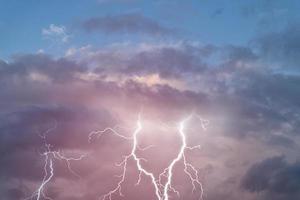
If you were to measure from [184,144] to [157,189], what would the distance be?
11053 millimetres

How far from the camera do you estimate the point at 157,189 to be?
125ft

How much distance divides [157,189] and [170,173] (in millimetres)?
4408

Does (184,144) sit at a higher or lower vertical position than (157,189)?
higher

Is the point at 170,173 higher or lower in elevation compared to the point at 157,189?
higher

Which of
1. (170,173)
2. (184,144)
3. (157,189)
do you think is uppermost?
(184,144)

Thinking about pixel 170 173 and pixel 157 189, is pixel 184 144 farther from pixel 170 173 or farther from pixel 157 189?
pixel 157 189

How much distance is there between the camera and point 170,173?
4016 centimetres

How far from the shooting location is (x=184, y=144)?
130ft

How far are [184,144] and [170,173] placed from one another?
729cm

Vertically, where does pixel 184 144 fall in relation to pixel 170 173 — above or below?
above

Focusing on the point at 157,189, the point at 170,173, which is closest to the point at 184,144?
the point at 170,173
